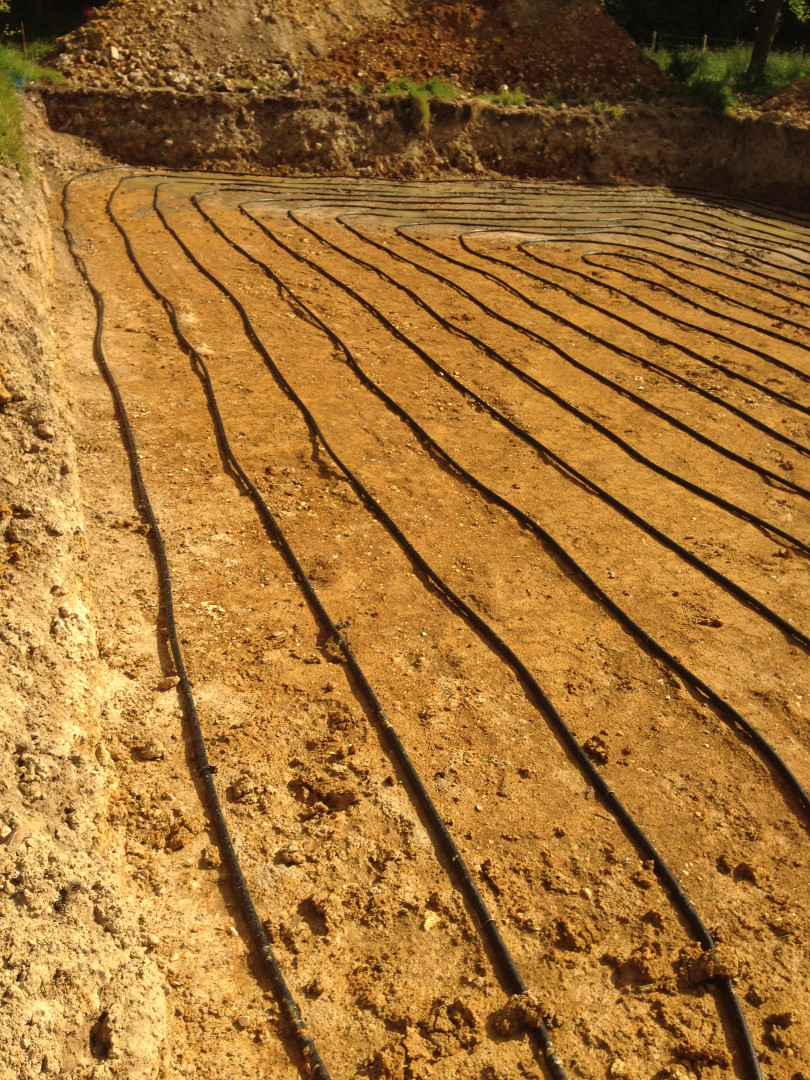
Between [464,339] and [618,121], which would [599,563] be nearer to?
[464,339]

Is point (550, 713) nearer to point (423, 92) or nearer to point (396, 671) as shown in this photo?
point (396, 671)

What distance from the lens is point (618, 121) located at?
54.6ft

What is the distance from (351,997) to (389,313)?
7590 mm

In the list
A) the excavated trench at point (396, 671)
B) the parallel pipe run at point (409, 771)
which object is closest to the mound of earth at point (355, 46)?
the excavated trench at point (396, 671)

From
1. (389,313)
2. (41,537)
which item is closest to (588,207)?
(389,313)

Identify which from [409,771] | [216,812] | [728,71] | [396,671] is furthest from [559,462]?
[728,71]

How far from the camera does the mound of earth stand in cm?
1560

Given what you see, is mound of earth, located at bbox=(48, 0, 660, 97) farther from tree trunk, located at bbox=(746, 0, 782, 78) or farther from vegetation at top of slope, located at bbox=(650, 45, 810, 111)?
tree trunk, located at bbox=(746, 0, 782, 78)

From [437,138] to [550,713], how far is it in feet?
44.9

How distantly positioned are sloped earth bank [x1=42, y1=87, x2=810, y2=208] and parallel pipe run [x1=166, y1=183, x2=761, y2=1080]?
8.14m

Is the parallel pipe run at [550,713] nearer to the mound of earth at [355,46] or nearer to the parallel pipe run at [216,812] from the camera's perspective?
the parallel pipe run at [216,812]

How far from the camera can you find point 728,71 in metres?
18.4

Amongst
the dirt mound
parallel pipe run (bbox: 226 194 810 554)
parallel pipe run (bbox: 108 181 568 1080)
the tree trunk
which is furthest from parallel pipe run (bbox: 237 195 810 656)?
the tree trunk

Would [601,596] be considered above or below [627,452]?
below
